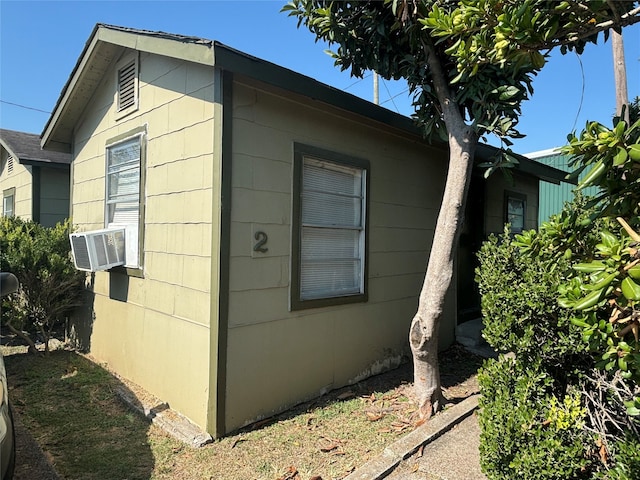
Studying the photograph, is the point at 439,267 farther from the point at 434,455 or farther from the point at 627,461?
the point at 627,461

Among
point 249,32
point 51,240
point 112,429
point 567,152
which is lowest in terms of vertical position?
point 112,429

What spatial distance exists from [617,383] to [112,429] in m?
3.67

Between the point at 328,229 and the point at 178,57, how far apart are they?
207 cm

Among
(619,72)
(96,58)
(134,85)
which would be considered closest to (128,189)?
(134,85)

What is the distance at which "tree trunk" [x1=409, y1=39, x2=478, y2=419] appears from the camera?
345 cm

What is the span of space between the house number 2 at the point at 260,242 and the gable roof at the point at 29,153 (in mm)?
6433

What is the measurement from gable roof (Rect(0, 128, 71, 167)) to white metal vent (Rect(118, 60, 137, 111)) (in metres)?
4.06

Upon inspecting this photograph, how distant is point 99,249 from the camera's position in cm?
429

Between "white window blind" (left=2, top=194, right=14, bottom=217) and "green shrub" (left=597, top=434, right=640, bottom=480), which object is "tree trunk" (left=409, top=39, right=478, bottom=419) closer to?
"green shrub" (left=597, top=434, right=640, bottom=480)

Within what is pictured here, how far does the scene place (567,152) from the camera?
1.54m

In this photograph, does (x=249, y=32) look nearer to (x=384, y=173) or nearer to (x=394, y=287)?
(x=384, y=173)

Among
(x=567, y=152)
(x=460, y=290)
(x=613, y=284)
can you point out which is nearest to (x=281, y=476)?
(x=613, y=284)

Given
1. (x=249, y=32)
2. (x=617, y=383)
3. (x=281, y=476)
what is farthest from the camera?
(x=249, y=32)

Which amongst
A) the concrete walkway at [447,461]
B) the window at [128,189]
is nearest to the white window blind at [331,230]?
the concrete walkway at [447,461]
